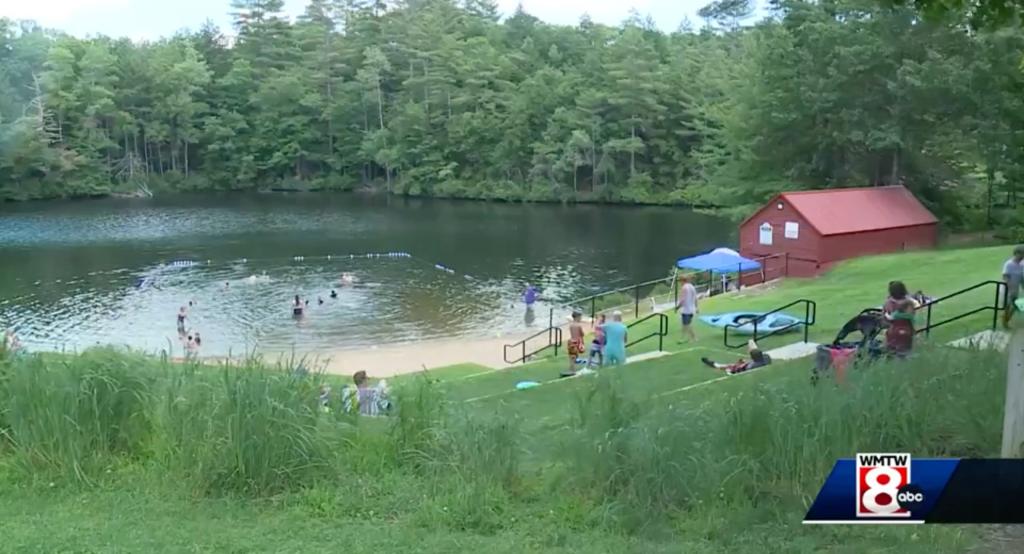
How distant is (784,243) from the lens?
28984mm

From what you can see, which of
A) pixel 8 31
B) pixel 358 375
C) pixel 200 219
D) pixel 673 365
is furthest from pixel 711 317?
pixel 8 31

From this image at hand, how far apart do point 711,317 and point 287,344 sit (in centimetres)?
1279

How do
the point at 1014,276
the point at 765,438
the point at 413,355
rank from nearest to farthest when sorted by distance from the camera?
1. the point at 765,438
2. the point at 1014,276
3. the point at 413,355

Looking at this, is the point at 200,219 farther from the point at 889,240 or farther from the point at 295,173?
the point at 889,240

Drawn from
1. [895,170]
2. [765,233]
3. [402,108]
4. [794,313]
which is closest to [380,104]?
[402,108]

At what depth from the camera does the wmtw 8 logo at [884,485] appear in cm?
334

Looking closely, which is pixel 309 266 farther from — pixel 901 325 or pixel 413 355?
pixel 901 325

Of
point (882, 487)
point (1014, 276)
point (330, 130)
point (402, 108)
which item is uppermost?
point (402, 108)

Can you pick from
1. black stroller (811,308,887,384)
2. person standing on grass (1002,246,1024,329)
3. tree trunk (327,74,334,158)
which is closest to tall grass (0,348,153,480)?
black stroller (811,308,887,384)

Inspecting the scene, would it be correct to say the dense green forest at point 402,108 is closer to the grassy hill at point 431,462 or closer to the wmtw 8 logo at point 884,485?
the grassy hill at point 431,462

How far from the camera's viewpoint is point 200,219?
6075cm

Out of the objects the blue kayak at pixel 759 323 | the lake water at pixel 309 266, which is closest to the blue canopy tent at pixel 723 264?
the lake water at pixel 309 266

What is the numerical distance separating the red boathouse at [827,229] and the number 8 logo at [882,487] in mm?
25752

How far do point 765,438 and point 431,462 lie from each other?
1928mm
